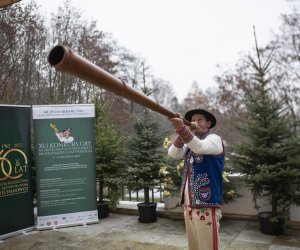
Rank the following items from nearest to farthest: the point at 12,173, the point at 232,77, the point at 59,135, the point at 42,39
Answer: the point at 12,173, the point at 59,135, the point at 42,39, the point at 232,77

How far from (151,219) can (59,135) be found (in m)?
2.28

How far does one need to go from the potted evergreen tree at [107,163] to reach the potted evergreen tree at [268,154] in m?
2.45

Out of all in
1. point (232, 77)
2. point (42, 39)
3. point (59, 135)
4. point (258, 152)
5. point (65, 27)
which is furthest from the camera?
point (232, 77)

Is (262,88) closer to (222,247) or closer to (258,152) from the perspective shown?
(258,152)

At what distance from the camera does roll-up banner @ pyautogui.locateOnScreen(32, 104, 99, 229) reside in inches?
231

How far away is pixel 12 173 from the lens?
545 cm

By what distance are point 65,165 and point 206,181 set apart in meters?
3.64

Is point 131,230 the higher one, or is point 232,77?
point 232,77

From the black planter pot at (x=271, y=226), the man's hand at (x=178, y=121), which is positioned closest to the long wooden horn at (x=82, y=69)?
the man's hand at (x=178, y=121)

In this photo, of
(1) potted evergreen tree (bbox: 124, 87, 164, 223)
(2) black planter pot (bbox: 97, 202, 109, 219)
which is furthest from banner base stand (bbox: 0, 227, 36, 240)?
(1) potted evergreen tree (bbox: 124, 87, 164, 223)

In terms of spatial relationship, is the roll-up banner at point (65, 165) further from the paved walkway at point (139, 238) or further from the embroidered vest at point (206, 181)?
the embroidered vest at point (206, 181)

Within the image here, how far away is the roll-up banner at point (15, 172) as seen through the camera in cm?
530

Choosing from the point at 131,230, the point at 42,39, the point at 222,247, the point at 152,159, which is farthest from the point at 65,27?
the point at 222,247

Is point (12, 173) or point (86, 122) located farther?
point (86, 122)
